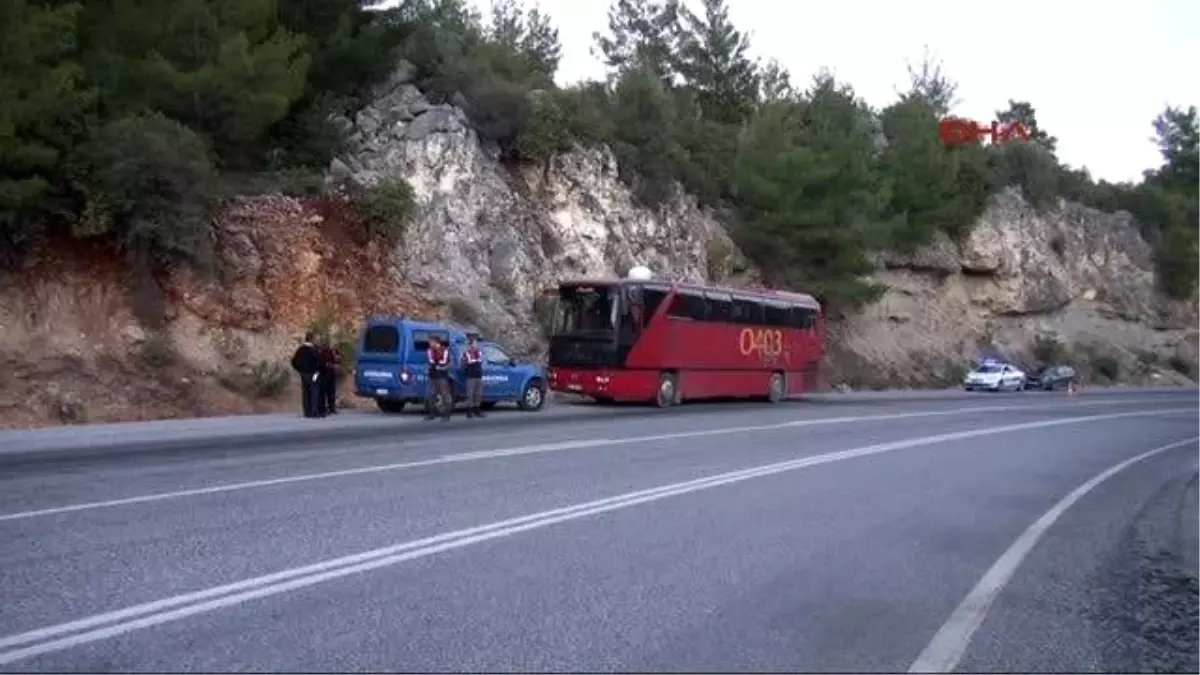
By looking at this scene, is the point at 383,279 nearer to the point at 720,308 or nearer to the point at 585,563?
the point at 720,308

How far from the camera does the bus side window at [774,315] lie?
130 ft

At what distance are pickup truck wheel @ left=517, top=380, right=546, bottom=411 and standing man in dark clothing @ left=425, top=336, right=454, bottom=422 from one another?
4145 millimetres

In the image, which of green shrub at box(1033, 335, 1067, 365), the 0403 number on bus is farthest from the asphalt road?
green shrub at box(1033, 335, 1067, 365)

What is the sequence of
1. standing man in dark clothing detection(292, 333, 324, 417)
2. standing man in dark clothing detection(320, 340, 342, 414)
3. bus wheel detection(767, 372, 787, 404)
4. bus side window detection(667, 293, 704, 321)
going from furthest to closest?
bus wheel detection(767, 372, 787, 404) → bus side window detection(667, 293, 704, 321) → standing man in dark clothing detection(320, 340, 342, 414) → standing man in dark clothing detection(292, 333, 324, 417)

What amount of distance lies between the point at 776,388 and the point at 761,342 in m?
2.12

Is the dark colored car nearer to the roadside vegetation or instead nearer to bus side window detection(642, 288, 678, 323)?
the roadside vegetation

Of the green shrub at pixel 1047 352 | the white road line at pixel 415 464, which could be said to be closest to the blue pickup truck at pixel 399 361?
the white road line at pixel 415 464

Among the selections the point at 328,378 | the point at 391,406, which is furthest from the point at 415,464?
the point at 391,406

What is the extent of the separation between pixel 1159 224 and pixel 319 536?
9081cm

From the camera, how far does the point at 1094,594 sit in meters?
9.49

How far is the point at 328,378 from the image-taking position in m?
27.3

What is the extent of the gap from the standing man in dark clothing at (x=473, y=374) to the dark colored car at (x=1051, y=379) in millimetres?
45413

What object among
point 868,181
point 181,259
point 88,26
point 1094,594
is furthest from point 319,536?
point 868,181

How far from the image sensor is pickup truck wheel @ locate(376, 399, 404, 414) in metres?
29.2
